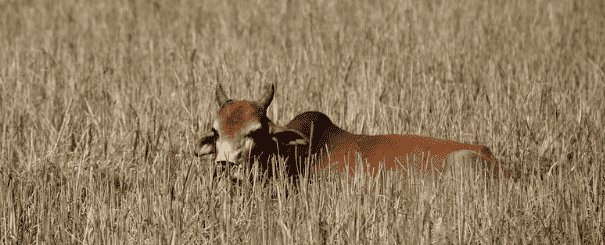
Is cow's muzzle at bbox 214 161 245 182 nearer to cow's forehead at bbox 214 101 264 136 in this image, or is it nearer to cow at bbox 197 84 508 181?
cow at bbox 197 84 508 181

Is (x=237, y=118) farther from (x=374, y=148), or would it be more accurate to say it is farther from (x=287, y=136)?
(x=374, y=148)

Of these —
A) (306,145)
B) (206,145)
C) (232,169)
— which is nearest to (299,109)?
(306,145)

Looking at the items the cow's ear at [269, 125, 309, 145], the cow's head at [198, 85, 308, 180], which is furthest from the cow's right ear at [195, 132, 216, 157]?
the cow's ear at [269, 125, 309, 145]

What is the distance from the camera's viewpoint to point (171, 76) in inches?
280

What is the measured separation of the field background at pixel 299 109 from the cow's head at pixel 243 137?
0.60 ft

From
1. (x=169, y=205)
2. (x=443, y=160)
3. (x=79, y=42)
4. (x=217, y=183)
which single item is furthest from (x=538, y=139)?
(x=79, y=42)

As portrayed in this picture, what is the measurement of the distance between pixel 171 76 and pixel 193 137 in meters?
1.75

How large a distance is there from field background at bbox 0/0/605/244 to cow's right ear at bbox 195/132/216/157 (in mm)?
119

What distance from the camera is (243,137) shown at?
4527mm

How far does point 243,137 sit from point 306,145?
0.63 metres

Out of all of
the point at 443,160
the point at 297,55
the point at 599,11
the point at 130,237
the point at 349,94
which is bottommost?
the point at 130,237

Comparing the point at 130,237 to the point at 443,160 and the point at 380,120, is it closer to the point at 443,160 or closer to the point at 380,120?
the point at 443,160

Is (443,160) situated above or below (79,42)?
below

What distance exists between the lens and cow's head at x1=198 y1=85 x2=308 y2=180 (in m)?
4.48
